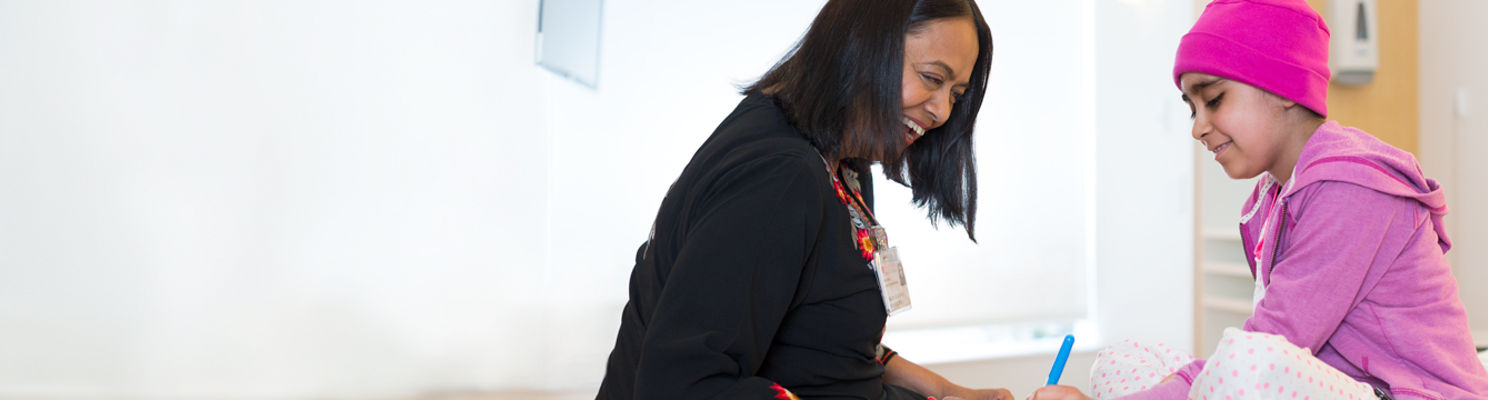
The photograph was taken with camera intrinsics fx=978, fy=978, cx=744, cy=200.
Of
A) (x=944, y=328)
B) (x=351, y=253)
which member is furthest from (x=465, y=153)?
(x=944, y=328)

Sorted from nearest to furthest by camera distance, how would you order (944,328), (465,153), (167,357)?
(167,357)
(465,153)
(944,328)

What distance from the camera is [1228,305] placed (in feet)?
9.58

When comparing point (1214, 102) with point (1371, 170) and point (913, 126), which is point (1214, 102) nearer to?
point (1371, 170)

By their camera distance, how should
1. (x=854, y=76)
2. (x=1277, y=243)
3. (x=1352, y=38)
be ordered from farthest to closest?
(x=1352, y=38), (x=1277, y=243), (x=854, y=76)

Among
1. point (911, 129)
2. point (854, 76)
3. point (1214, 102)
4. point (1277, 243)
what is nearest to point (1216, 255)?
point (1214, 102)

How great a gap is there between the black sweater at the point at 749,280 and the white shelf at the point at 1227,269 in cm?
217

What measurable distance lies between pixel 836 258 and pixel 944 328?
2.20 m

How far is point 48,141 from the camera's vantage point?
1.80 m

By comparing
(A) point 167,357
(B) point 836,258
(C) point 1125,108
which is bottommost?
(A) point 167,357

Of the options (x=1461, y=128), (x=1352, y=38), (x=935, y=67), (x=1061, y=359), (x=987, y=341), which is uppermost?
(x=1352, y=38)

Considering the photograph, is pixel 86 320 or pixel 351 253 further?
pixel 351 253

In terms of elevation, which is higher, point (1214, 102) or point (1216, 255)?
point (1214, 102)

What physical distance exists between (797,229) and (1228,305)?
2.46 m

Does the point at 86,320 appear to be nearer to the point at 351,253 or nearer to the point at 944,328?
the point at 351,253
